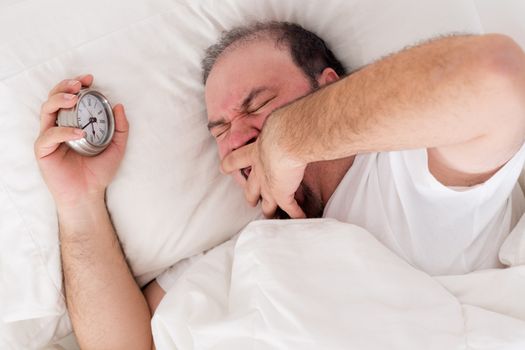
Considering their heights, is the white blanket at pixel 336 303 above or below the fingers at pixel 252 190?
below

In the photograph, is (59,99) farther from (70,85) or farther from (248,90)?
(248,90)

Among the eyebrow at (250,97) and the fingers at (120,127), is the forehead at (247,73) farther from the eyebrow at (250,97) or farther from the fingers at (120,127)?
the fingers at (120,127)

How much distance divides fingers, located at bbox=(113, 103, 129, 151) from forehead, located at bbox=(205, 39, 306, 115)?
20 cm

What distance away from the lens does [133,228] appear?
1.46 m

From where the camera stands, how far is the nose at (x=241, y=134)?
1.41 metres

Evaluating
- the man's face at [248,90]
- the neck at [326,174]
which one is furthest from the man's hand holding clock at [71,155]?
the neck at [326,174]

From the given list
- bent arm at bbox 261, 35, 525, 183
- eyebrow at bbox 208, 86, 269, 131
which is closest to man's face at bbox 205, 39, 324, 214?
eyebrow at bbox 208, 86, 269, 131

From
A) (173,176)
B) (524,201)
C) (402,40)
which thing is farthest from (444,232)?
(173,176)

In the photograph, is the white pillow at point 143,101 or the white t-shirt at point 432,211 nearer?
the white t-shirt at point 432,211

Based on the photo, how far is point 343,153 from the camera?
111cm

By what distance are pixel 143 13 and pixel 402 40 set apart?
65 centimetres

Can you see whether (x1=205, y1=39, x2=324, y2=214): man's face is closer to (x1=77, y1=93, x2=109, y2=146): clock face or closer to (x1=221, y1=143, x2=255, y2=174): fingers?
(x1=221, y1=143, x2=255, y2=174): fingers

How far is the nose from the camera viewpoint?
1.41m

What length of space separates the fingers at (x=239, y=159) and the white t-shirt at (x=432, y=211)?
0.86 ft
